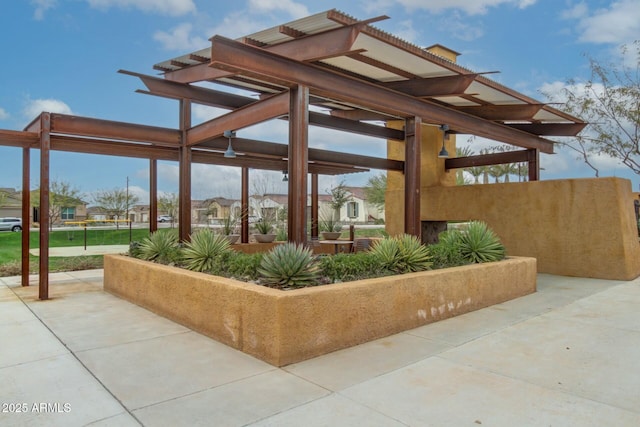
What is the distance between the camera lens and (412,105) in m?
7.89

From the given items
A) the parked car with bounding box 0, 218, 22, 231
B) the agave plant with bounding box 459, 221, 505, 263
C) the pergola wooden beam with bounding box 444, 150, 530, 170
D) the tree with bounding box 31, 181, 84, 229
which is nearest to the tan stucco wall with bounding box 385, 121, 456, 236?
the pergola wooden beam with bounding box 444, 150, 530, 170

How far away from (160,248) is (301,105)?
3.39 meters

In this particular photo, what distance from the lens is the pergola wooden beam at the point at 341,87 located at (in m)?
5.26

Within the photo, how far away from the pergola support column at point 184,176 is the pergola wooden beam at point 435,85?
4.25 metres

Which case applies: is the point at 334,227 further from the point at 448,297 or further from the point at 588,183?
the point at 448,297

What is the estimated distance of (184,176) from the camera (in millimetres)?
8938

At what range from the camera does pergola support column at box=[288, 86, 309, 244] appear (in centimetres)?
581

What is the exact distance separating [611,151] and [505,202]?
11.8 metres

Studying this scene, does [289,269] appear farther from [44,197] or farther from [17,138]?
[17,138]

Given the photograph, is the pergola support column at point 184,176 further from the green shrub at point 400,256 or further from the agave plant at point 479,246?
the agave plant at point 479,246

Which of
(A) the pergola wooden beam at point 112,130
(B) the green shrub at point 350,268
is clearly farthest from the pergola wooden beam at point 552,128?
(A) the pergola wooden beam at point 112,130

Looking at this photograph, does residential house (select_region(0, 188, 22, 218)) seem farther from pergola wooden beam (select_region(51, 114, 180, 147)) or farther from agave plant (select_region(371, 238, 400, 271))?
agave plant (select_region(371, 238, 400, 271))

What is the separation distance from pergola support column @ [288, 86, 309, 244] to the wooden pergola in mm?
14

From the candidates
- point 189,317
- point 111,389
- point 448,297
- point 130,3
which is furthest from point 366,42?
point 130,3
